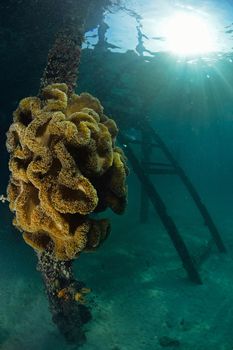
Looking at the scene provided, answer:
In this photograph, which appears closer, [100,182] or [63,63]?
[100,182]

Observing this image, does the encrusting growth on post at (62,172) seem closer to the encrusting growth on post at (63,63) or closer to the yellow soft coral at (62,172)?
the yellow soft coral at (62,172)

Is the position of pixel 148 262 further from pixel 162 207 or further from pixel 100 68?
pixel 100 68

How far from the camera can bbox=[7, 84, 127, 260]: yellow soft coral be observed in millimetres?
3078

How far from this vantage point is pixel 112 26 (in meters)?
13.2

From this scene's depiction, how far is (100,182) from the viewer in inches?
140

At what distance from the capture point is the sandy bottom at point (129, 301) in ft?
21.6

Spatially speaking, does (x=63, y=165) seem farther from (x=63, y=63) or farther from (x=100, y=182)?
(x=63, y=63)

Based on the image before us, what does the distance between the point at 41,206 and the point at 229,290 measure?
7919mm

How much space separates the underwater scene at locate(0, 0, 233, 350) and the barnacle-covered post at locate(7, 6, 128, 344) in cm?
1

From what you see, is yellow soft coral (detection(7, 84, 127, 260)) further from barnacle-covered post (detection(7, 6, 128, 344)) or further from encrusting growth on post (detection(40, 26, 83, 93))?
encrusting growth on post (detection(40, 26, 83, 93))

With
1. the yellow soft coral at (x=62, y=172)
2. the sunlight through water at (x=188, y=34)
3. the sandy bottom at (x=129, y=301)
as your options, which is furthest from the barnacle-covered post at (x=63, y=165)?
the sunlight through water at (x=188, y=34)

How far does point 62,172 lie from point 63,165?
68 millimetres

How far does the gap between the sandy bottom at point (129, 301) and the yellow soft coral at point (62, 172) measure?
12.5 feet

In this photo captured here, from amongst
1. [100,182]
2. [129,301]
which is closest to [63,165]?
[100,182]
